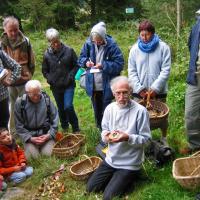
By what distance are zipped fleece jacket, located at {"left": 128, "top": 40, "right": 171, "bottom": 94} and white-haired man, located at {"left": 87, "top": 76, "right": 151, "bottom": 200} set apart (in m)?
0.80

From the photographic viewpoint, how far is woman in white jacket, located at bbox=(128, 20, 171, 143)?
5.79 metres

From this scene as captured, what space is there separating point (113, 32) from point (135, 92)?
Result: 55.0ft

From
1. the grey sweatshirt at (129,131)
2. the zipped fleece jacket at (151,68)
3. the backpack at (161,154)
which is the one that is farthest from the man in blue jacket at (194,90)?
the grey sweatshirt at (129,131)

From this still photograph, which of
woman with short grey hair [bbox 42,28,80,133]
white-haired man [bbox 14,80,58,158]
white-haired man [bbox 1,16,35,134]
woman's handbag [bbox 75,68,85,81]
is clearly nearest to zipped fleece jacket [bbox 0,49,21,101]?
white-haired man [bbox 14,80,58,158]

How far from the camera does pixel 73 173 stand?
18.4 ft

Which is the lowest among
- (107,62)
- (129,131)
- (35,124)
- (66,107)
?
(35,124)

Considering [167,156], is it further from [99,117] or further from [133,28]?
[133,28]

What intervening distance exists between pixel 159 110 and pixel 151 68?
0.59 metres

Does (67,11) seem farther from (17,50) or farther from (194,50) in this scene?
(194,50)

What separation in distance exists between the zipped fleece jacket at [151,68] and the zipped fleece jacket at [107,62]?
1.49ft

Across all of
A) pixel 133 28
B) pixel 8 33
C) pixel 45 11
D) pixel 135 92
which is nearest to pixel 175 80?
pixel 135 92

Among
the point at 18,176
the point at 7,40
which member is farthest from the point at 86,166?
the point at 7,40

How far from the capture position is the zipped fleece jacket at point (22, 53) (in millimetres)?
6738

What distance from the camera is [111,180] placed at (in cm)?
517
